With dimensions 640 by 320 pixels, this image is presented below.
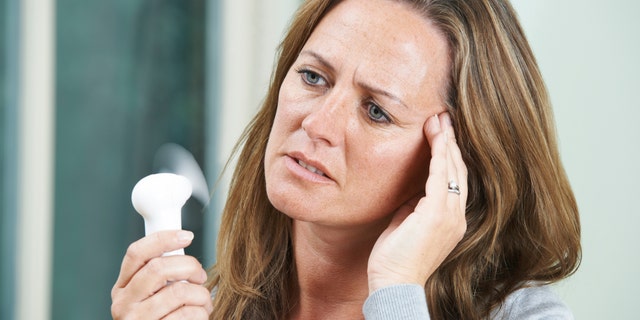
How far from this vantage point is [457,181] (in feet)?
4.98

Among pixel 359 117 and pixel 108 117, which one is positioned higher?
pixel 359 117

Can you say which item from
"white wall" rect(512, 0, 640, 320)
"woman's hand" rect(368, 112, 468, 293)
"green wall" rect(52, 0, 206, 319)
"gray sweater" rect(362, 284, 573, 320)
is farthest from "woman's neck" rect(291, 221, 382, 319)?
"green wall" rect(52, 0, 206, 319)

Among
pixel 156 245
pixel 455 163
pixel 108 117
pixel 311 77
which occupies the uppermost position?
pixel 311 77

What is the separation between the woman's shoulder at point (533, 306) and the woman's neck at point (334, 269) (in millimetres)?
262

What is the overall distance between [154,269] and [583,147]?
4.15 ft

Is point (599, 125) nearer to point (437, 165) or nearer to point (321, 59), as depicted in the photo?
point (437, 165)

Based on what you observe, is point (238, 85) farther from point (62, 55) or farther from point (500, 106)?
point (500, 106)

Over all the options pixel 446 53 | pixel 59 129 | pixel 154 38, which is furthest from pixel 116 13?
pixel 446 53

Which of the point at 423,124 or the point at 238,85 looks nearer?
the point at 423,124

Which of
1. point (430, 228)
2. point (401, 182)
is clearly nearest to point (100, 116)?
point (401, 182)

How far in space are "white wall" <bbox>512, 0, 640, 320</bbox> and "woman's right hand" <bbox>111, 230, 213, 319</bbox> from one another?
119 cm

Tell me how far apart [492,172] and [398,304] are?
35 cm

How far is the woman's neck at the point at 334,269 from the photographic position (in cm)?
161

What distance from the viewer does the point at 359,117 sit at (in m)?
1.48
